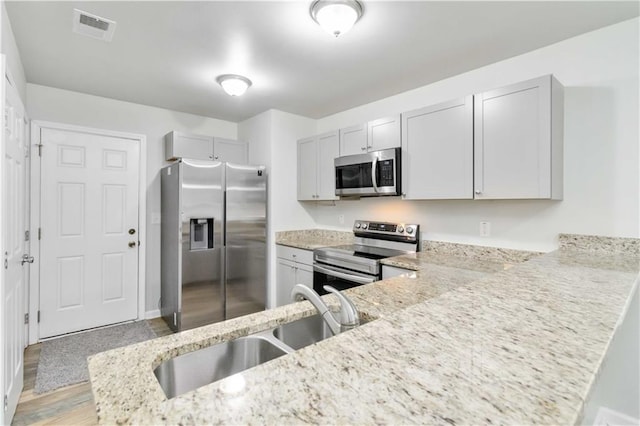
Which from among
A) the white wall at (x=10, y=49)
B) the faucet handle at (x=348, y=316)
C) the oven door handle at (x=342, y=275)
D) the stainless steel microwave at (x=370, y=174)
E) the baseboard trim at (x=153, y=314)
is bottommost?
the baseboard trim at (x=153, y=314)

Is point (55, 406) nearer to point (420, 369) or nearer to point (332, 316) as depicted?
point (332, 316)

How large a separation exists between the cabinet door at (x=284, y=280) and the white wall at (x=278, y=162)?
0.22 feet

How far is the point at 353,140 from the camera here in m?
3.30

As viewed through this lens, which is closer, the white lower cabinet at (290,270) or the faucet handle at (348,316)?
the faucet handle at (348,316)

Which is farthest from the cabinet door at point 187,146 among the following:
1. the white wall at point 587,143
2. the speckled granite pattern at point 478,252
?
the white wall at point 587,143

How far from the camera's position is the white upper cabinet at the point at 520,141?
2047 mm

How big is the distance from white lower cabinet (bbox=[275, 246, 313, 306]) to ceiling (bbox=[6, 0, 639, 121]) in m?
1.70

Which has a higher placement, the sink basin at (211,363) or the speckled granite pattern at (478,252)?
the speckled granite pattern at (478,252)

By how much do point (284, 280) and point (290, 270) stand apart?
0.18 meters

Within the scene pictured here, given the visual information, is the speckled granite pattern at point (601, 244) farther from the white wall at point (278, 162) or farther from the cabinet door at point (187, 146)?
the cabinet door at point (187, 146)

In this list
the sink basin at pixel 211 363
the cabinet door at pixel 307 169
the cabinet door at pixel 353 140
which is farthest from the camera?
the cabinet door at pixel 307 169

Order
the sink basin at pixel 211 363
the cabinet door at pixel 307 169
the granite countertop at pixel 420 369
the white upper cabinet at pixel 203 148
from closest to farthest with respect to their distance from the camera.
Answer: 1. the granite countertop at pixel 420 369
2. the sink basin at pixel 211 363
3. the white upper cabinet at pixel 203 148
4. the cabinet door at pixel 307 169

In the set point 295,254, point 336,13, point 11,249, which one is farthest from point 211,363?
point 295,254

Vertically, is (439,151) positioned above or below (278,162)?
below
